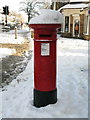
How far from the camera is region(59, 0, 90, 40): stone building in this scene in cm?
2209

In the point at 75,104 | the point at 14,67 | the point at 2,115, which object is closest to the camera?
the point at 2,115

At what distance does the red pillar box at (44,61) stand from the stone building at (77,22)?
17730mm

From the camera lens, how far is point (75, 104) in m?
4.05

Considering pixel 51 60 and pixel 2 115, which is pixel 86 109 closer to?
pixel 51 60

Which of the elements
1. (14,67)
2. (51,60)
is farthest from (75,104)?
(14,67)

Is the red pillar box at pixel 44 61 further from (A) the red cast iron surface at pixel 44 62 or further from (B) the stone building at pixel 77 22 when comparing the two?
(B) the stone building at pixel 77 22

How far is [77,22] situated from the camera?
2355 centimetres

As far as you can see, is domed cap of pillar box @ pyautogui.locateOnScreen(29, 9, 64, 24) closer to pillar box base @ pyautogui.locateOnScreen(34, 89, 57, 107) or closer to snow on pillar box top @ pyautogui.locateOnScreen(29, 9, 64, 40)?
snow on pillar box top @ pyautogui.locateOnScreen(29, 9, 64, 40)

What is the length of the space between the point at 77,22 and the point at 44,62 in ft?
67.5

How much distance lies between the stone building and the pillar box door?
17730 mm

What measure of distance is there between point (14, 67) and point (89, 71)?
2.81m

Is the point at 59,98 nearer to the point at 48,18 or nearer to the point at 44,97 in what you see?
the point at 44,97

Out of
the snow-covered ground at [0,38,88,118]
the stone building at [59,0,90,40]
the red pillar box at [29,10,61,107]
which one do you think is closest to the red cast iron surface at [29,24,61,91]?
the red pillar box at [29,10,61,107]

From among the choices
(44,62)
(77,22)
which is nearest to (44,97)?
(44,62)
